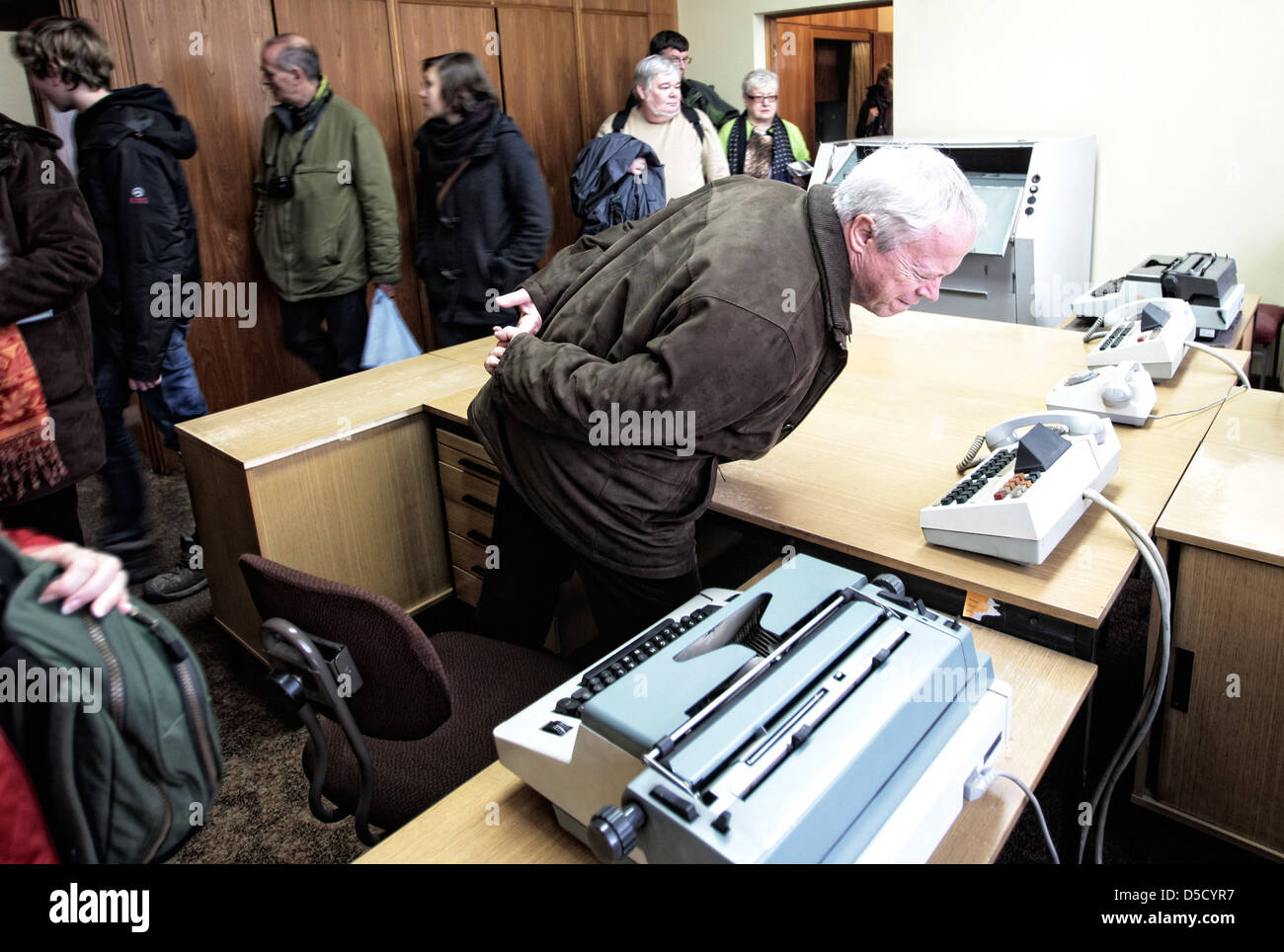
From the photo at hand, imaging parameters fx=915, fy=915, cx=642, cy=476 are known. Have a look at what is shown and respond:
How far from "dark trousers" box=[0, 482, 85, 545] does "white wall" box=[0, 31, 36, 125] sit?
298 cm

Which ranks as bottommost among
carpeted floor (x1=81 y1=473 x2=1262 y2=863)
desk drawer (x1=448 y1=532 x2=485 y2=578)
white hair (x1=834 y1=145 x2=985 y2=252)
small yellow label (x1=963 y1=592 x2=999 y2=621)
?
carpeted floor (x1=81 y1=473 x2=1262 y2=863)

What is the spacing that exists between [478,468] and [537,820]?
1.25 m

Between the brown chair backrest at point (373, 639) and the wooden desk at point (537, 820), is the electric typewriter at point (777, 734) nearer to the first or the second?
the wooden desk at point (537, 820)

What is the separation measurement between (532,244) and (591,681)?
210 centimetres

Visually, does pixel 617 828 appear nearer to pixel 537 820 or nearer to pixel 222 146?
pixel 537 820

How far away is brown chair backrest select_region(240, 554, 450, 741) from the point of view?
3.90 feet

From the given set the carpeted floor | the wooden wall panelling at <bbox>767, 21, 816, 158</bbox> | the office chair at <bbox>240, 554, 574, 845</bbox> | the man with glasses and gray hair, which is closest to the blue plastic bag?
the man with glasses and gray hair

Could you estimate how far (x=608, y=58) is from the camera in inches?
197

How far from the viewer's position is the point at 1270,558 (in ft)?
4.52

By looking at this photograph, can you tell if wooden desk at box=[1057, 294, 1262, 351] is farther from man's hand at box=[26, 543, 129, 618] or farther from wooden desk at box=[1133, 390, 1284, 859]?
man's hand at box=[26, 543, 129, 618]

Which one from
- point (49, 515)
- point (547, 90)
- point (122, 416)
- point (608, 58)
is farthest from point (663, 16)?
point (49, 515)

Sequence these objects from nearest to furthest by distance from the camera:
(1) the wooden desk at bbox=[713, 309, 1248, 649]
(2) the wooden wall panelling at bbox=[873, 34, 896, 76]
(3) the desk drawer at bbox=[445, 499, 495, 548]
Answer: (1) the wooden desk at bbox=[713, 309, 1248, 649], (3) the desk drawer at bbox=[445, 499, 495, 548], (2) the wooden wall panelling at bbox=[873, 34, 896, 76]

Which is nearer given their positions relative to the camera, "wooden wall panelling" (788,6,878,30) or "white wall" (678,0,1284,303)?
"white wall" (678,0,1284,303)

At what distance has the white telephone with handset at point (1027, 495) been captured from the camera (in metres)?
1.37
